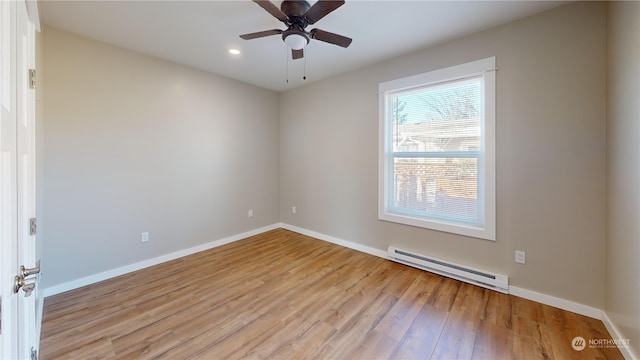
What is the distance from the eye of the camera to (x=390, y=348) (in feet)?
5.65

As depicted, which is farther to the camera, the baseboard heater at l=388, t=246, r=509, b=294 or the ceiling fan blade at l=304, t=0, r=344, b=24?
the baseboard heater at l=388, t=246, r=509, b=294

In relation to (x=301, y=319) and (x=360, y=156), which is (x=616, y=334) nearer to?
(x=301, y=319)

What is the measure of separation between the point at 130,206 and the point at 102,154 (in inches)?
25.5

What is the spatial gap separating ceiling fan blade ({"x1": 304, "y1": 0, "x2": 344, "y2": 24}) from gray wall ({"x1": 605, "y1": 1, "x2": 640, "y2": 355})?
1.91 meters

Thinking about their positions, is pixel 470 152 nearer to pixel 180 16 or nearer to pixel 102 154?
pixel 180 16

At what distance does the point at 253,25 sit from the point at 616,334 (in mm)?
3906

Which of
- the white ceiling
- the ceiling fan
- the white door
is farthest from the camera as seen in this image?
the white ceiling

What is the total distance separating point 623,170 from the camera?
5.63 ft

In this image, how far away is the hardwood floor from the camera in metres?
1.70

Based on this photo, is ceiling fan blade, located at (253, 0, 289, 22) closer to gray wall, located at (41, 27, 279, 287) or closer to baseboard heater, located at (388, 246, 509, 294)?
gray wall, located at (41, 27, 279, 287)

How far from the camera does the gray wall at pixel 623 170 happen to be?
1.55m

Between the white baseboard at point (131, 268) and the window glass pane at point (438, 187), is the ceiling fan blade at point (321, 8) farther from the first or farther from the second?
the white baseboard at point (131, 268)

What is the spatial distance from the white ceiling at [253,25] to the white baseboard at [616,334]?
8.64 ft

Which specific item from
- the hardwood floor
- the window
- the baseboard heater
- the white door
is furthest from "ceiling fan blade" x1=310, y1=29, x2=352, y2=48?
the baseboard heater
